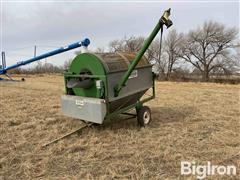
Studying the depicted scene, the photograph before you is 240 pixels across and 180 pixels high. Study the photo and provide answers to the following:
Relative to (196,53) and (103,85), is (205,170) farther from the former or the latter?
(196,53)

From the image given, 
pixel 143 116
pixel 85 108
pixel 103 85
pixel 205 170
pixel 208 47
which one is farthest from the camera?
pixel 208 47

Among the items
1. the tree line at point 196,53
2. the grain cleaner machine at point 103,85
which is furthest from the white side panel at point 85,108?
the tree line at point 196,53

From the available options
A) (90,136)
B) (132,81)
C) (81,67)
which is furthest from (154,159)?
(81,67)

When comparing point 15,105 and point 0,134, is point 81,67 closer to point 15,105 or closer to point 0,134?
point 0,134

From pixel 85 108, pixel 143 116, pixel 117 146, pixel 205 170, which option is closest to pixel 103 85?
pixel 85 108

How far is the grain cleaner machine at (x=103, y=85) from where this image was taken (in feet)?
13.9

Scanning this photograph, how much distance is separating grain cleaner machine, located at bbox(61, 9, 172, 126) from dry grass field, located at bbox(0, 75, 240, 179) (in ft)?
1.49

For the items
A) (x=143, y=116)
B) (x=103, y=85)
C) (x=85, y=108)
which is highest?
(x=103, y=85)

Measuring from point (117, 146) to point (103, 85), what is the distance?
45.6 inches

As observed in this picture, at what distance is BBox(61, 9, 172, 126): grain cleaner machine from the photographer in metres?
4.23

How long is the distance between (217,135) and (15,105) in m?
6.18

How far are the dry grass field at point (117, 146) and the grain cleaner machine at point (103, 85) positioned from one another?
1.49 feet

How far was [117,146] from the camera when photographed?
154 inches

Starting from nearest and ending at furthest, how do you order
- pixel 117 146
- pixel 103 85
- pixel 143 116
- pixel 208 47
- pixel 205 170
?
pixel 205 170
pixel 117 146
pixel 103 85
pixel 143 116
pixel 208 47
